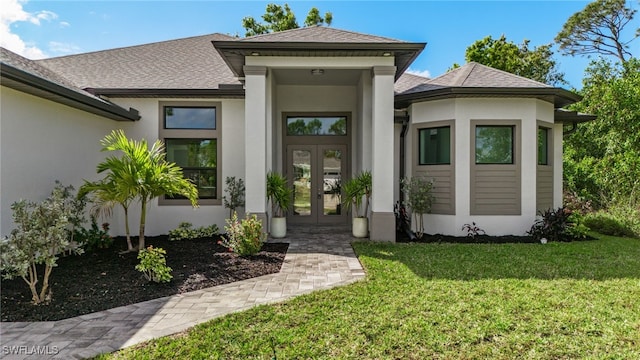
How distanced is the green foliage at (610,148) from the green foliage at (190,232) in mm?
13195

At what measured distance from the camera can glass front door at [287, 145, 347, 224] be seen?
35.0 ft

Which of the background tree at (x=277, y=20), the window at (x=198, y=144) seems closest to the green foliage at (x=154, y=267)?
the window at (x=198, y=144)

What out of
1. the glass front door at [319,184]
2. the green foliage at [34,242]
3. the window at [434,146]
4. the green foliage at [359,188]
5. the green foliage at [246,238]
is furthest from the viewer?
the glass front door at [319,184]

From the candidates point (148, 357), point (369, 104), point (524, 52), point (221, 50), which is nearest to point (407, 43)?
point (369, 104)

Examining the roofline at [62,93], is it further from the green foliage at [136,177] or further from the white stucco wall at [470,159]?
the white stucco wall at [470,159]

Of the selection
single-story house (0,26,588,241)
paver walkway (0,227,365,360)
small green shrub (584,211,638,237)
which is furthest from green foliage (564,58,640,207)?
paver walkway (0,227,365,360)

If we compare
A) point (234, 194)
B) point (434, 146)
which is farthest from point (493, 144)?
point (234, 194)

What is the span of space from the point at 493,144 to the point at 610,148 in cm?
760

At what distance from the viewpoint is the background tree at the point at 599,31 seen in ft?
71.1

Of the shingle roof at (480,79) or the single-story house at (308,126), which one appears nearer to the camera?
the single-story house at (308,126)

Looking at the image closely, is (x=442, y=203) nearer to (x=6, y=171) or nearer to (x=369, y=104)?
(x=369, y=104)

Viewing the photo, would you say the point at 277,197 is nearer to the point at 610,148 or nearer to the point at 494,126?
the point at 494,126

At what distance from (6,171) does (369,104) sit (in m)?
7.54

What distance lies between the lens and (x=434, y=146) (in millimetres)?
9141
